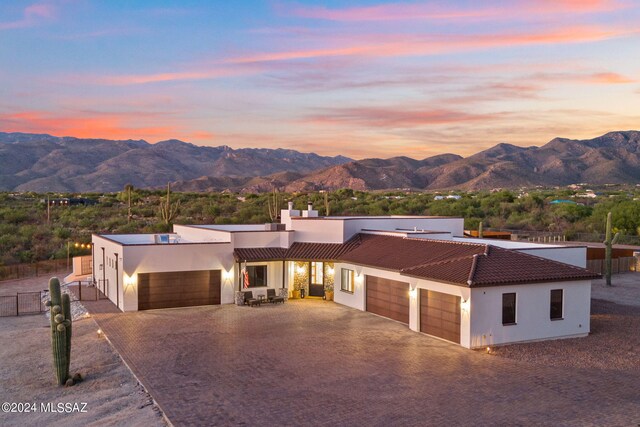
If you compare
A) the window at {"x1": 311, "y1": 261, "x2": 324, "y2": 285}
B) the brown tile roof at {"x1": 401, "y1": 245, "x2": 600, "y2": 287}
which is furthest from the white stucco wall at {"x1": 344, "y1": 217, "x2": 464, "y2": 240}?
the brown tile roof at {"x1": 401, "y1": 245, "x2": 600, "y2": 287}

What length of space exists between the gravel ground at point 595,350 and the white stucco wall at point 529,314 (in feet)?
1.08

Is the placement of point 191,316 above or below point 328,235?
below

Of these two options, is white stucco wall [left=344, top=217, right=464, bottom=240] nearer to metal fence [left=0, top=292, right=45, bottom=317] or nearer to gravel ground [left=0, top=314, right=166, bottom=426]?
gravel ground [left=0, top=314, right=166, bottom=426]

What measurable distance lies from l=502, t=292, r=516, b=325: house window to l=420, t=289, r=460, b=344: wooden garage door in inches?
59.3

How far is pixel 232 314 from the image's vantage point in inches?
952

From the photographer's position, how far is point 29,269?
36.5 m

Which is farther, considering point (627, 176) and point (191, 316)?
point (627, 176)

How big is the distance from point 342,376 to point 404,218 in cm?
1724

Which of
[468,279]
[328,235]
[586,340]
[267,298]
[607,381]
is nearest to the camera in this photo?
[607,381]

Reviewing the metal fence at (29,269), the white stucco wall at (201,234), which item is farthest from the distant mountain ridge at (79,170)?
the white stucco wall at (201,234)

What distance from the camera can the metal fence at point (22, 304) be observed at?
25706 millimetres

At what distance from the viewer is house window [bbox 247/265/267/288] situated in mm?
27203

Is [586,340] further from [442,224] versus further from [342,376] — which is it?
[442,224]

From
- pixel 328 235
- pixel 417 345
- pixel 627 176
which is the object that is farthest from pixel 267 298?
pixel 627 176
